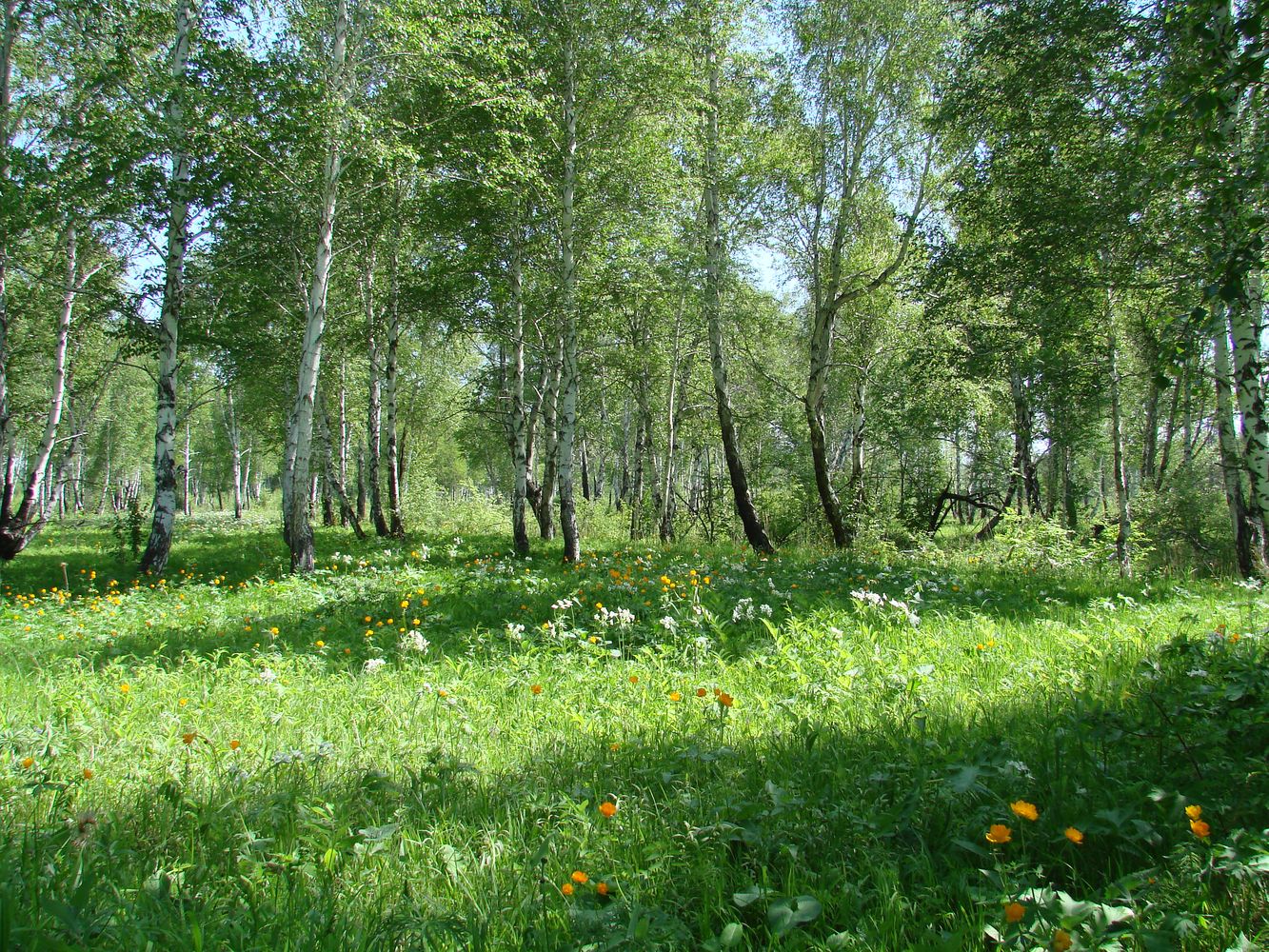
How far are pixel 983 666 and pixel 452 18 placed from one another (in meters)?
13.1

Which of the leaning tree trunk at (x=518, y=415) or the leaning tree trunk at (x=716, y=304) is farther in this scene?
the leaning tree trunk at (x=518, y=415)

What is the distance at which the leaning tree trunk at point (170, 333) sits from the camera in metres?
11.6

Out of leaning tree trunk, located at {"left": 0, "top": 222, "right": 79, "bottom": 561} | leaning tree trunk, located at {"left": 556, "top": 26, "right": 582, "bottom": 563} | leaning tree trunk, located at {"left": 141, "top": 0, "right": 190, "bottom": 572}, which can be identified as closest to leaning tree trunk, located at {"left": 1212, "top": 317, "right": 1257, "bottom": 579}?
leaning tree trunk, located at {"left": 556, "top": 26, "right": 582, "bottom": 563}

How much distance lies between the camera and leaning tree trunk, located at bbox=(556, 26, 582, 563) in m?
11.5

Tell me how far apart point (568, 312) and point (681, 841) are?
10343 mm

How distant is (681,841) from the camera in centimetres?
238

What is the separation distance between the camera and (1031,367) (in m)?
A: 15.7

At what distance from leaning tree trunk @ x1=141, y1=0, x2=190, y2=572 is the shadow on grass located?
10.7m

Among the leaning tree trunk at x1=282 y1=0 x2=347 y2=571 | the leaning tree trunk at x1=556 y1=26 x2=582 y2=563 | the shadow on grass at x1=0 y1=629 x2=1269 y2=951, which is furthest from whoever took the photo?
the leaning tree trunk at x1=556 y1=26 x2=582 y2=563

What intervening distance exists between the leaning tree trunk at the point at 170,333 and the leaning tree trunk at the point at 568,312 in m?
7.00

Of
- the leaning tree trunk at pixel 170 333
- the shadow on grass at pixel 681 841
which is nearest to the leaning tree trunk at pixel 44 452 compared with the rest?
the leaning tree trunk at pixel 170 333

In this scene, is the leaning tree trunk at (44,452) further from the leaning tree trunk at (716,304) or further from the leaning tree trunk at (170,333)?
the leaning tree trunk at (716,304)

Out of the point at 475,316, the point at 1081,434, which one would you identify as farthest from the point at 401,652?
the point at 1081,434

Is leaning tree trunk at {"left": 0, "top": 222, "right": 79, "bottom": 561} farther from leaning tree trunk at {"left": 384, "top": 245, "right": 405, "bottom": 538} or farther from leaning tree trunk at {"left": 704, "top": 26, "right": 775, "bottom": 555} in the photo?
leaning tree trunk at {"left": 704, "top": 26, "right": 775, "bottom": 555}
